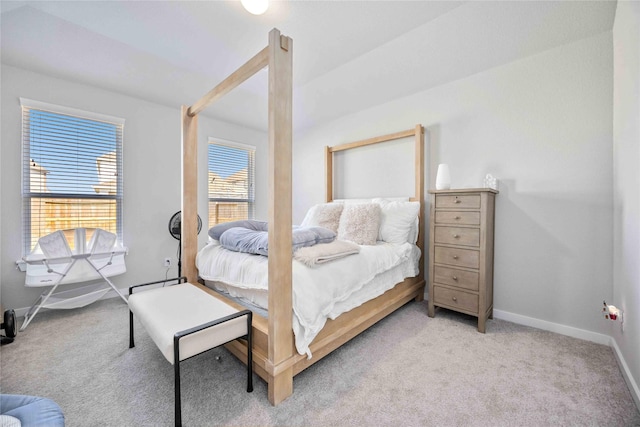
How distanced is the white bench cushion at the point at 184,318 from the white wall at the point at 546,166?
242 centimetres

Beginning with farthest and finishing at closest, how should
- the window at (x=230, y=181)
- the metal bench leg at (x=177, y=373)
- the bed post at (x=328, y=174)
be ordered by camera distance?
1. the window at (x=230, y=181)
2. the bed post at (x=328, y=174)
3. the metal bench leg at (x=177, y=373)

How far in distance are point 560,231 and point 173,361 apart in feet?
9.37

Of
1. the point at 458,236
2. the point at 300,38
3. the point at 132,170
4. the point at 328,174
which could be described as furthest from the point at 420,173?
the point at 132,170

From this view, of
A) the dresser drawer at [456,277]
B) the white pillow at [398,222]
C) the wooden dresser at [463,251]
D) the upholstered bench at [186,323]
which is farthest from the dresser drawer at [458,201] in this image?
the upholstered bench at [186,323]

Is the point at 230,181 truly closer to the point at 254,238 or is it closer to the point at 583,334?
the point at 254,238

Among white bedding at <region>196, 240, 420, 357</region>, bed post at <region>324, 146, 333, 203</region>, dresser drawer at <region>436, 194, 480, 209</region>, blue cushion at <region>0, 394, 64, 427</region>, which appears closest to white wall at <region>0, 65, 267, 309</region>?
white bedding at <region>196, 240, 420, 357</region>

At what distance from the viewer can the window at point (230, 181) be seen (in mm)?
3893

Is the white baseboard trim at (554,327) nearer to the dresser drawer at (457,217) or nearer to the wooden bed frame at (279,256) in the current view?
the dresser drawer at (457,217)

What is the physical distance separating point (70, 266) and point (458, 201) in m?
3.49

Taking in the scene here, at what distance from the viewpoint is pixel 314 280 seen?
61.6 inches

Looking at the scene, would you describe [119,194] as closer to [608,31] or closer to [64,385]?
[64,385]

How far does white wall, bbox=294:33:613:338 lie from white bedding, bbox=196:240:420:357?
3.61 ft

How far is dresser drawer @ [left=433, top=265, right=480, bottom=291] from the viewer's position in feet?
7.21

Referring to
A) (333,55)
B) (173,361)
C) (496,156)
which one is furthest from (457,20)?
(173,361)
